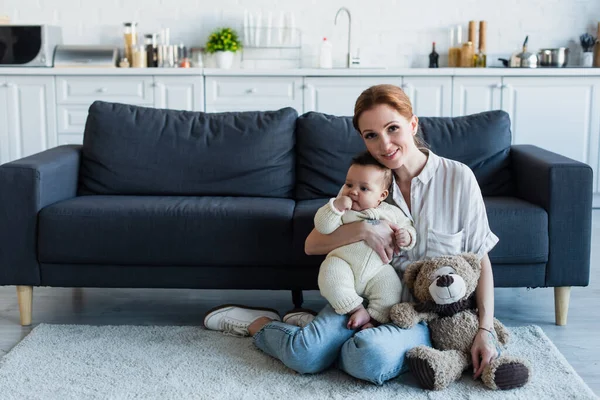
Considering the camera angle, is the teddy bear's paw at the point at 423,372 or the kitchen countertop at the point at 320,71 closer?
the teddy bear's paw at the point at 423,372

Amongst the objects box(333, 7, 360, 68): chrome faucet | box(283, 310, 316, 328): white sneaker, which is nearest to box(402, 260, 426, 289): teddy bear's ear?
box(283, 310, 316, 328): white sneaker

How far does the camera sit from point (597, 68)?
4824mm

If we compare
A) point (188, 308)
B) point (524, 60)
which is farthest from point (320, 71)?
point (188, 308)

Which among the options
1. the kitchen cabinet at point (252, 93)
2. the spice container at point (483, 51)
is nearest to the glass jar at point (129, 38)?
the kitchen cabinet at point (252, 93)

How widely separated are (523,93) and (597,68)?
469 mm

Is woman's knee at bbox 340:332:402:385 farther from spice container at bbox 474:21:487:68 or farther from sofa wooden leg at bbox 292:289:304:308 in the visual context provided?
spice container at bbox 474:21:487:68

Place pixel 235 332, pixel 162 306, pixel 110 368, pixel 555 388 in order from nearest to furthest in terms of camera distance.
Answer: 1. pixel 555 388
2. pixel 110 368
3. pixel 235 332
4. pixel 162 306

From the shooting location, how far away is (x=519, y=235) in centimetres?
264

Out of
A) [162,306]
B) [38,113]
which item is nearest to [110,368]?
[162,306]

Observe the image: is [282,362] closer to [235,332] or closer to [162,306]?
[235,332]

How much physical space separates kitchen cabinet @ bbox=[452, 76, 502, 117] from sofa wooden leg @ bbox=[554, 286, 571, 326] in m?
2.28

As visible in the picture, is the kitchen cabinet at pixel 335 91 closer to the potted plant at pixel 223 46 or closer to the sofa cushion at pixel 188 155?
the potted plant at pixel 223 46

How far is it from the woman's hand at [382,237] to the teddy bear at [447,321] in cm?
7

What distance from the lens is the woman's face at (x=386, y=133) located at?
2.20 metres
